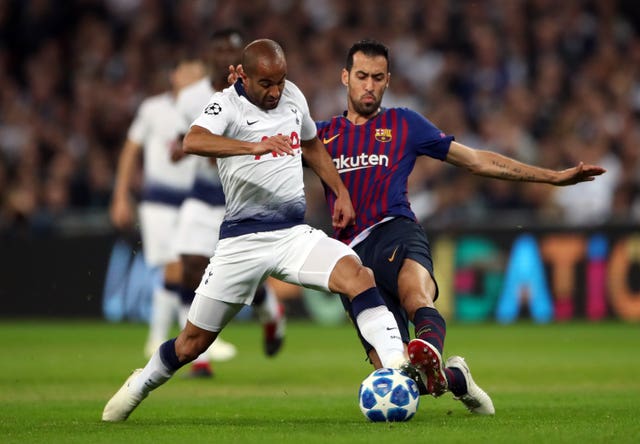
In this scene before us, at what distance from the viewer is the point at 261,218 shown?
283 inches

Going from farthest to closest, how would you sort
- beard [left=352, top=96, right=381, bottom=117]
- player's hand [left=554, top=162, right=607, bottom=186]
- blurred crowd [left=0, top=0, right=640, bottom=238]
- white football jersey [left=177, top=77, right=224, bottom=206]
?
1. blurred crowd [left=0, top=0, right=640, bottom=238]
2. white football jersey [left=177, top=77, right=224, bottom=206]
3. beard [left=352, top=96, right=381, bottom=117]
4. player's hand [left=554, top=162, right=607, bottom=186]

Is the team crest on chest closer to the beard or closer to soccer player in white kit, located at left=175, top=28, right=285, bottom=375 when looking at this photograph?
the beard

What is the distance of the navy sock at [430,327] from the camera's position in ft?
A: 23.0

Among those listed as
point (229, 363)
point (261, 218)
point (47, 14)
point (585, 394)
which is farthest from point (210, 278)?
point (47, 14)

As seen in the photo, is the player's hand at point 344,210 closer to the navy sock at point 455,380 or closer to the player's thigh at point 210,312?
the player's thigh at point 210,312

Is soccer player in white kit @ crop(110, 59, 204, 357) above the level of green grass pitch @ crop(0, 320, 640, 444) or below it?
above

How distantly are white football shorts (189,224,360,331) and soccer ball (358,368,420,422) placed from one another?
665 mm

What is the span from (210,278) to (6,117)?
14057mm

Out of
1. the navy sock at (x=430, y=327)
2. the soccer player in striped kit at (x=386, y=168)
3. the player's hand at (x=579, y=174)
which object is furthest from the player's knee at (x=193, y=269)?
the player's hand at (x=579, y=174)

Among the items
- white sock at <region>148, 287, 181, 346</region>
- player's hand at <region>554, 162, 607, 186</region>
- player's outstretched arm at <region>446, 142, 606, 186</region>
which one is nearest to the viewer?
player's hand at <region>554, 162, 607, 186</region>

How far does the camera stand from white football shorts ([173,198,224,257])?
36.1 ft

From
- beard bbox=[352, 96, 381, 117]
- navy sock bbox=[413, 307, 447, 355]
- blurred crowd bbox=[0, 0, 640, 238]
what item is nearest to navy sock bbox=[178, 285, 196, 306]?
beard bbox=[352, 96, 381, 117]

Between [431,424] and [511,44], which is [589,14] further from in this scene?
[431,424]

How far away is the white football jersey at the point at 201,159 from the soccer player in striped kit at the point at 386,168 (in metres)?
2.90
